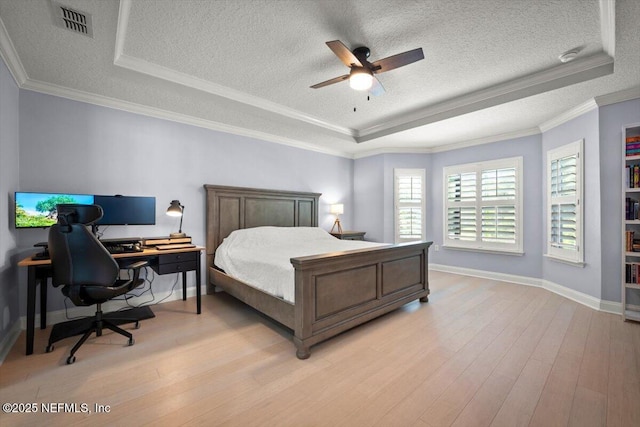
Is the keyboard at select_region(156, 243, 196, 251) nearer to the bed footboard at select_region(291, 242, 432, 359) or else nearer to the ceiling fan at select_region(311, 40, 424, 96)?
the bed footboard at select_region(291, 242, 432, 359)

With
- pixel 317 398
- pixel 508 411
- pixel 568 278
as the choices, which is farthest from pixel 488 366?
pixel 568 278

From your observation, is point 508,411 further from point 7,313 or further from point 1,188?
point 1,188

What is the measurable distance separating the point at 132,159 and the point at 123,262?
4.49ft

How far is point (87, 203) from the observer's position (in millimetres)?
2893

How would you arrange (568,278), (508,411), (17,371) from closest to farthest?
(508,411)
(17,371)
(568,278)

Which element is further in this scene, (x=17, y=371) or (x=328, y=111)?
(x=328, y=111)

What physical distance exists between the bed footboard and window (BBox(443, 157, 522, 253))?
85.3 inches

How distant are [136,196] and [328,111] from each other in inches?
111

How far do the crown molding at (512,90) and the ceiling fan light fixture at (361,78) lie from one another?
1.81m

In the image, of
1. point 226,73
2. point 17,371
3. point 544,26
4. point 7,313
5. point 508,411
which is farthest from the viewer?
point 226,73

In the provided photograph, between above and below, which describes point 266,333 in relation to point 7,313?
below

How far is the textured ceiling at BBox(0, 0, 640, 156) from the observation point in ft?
6.61

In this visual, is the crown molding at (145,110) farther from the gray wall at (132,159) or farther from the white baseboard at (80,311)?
the white baseboard at (80,311)

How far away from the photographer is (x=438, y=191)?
5508 mm
